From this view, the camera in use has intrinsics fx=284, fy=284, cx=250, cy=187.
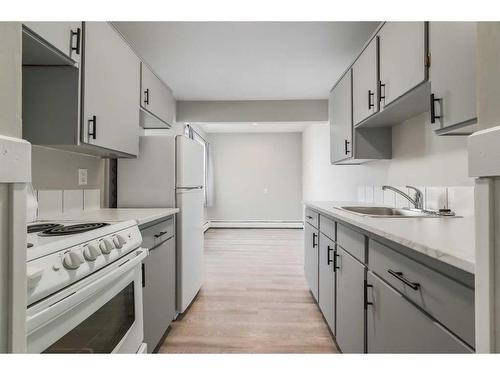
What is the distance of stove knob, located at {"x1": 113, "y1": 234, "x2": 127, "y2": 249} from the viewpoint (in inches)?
47.2

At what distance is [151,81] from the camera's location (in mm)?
2439

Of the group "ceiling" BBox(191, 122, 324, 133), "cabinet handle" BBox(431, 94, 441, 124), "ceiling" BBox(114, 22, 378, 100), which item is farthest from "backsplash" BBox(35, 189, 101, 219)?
"ceiling" BBox(191, 122, 324, 133)

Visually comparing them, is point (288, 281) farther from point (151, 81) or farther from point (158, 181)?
point (151, 81)

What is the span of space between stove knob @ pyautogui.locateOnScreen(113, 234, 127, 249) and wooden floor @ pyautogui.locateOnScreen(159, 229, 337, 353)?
1031 mm

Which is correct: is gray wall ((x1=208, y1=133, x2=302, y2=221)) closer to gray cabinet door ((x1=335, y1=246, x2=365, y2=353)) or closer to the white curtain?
the white curtain

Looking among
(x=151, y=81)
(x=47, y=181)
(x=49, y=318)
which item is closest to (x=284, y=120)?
(x=151, y=81)

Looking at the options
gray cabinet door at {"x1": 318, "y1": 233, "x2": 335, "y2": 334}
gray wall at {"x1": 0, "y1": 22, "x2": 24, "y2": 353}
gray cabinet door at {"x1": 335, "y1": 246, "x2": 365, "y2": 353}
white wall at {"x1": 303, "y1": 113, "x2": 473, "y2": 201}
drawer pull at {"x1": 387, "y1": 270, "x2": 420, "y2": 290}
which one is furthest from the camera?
gray cabinet door at {"x1": 318, "y1": 233, "x2": 335, "y2": 334}

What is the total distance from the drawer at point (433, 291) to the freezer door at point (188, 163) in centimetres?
166

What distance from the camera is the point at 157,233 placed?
187cm

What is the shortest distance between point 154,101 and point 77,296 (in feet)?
6.55

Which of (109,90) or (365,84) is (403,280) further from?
(109,90)

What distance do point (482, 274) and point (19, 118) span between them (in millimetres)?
828

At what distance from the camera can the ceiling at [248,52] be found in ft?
7.08

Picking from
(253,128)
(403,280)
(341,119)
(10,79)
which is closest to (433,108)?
(403,280)
